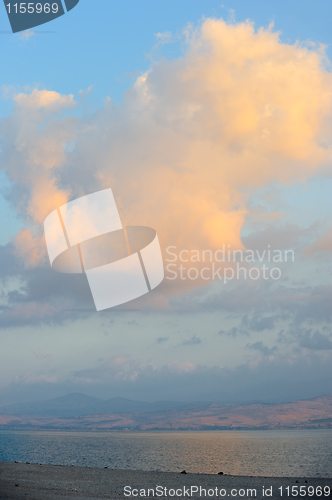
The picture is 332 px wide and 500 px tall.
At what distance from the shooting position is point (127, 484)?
21.3m

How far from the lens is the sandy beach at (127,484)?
19.1 m

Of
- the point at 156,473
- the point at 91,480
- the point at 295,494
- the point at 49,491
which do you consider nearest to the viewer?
the point at 49,491

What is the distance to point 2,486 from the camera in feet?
63.7

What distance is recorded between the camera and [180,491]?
1994 cm

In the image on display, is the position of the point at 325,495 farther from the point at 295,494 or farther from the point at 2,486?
the point at 2,486

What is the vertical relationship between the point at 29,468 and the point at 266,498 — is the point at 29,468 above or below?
above

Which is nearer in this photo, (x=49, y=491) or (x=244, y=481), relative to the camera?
(x=49, y=491)

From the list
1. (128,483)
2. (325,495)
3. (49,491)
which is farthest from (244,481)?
(49,491)

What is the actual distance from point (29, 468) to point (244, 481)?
11.7 meters

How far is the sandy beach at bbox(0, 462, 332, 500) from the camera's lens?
62.5 feet

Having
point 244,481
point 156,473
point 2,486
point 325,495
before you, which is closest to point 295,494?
point 325,495

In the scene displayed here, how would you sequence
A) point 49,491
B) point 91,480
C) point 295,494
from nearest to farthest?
point 49,491 → point 295,494 → point 91,480

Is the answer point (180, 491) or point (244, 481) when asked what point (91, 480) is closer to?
point (180, 491)

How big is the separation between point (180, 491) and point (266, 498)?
3.83m
